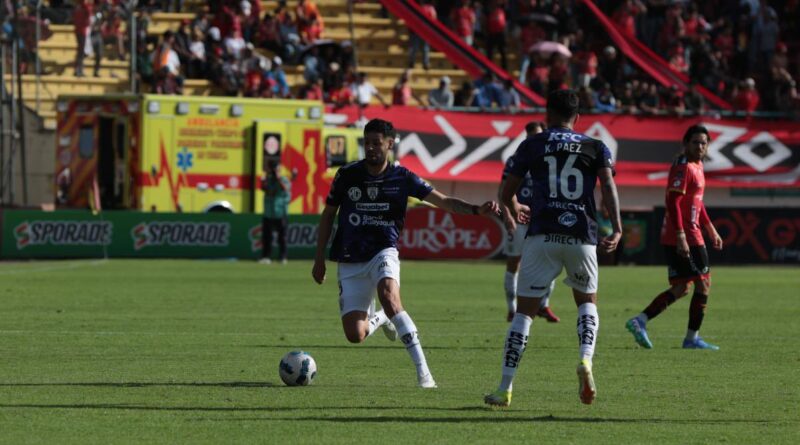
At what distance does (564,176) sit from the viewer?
1095 centimetres

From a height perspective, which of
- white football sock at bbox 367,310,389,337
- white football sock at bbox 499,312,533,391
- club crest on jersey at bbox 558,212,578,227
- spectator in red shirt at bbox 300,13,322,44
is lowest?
spectator in red shirt at bbox 300,13,322,44

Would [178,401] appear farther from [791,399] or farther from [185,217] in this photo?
[185,217]

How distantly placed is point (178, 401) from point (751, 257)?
27.8 metres

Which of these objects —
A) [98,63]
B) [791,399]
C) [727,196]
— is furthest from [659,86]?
[791,399]

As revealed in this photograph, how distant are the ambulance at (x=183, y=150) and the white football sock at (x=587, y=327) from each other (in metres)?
25.6

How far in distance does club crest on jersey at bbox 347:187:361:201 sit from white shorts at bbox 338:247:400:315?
1.49 feet

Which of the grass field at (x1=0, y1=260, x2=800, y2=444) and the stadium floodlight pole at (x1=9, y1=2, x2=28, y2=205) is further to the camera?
the stadium floodlight pole at (x1=9, y1=2, x2=28, y2=205)

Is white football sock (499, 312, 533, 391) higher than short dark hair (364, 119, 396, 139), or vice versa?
short dark hair (364, 119, 396, 139)

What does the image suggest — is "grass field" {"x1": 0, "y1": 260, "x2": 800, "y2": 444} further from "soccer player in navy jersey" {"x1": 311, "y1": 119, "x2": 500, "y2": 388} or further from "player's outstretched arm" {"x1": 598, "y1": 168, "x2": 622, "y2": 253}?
"player's outstretched arm" {"x1": 598, "y1": 168, "x2": 622, "y2": 253}

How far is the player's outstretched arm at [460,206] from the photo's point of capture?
460 inches

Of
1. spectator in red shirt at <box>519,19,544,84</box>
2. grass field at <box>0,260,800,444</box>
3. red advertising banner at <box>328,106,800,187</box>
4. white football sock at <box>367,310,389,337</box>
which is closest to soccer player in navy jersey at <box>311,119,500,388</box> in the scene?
grass field at <box>0,260,800,444</box>

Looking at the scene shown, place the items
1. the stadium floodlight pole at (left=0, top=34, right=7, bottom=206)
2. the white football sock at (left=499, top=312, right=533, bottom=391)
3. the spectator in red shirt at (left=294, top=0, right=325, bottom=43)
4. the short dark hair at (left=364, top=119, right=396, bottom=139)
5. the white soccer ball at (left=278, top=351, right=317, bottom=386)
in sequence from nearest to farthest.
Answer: the white football sock at (left=499, top=312, right=533, bottom=391) < the short dark hair at (left=364, top=119, right=396, bottom=139) < the white soccer ball at (left=278, top=351, right=317, bottom=386) < the stadium floodlight pole at (left=0, top=34, right=7, bottom=206) < the spectator in red shirt at (left=294, top=0, right=325, bottom=43)

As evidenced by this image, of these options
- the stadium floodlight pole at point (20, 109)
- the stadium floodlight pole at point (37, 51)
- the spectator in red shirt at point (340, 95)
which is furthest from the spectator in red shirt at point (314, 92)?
the stadium floodlight pole at point (20, 109)

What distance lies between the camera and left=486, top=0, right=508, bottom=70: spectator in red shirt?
44219 millimetres
